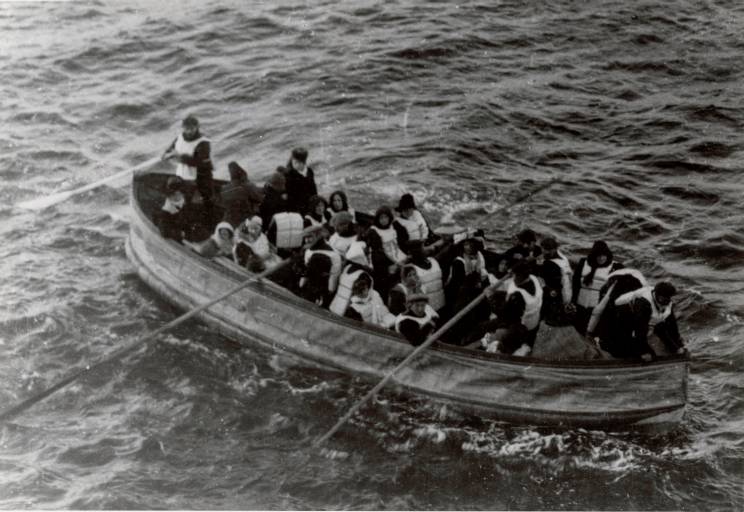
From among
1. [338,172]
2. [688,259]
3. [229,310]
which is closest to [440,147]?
[338,172]

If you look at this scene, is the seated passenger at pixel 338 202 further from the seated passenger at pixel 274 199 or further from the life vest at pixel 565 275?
the life vest at pixel 565 275

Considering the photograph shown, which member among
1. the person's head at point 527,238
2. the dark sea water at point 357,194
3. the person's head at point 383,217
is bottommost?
the dark sea water at point 357,194

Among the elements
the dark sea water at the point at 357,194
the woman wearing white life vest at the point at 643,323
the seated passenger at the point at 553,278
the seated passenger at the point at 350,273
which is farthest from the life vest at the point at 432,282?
the woman wearing white life vest at the point at 643,323

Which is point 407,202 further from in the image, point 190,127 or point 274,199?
point 190,127

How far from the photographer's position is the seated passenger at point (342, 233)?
12203 mm

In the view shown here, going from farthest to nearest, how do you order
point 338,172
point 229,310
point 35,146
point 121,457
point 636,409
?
point 35,146 → point 338,172 → point 229,310 → point 121,457 → point 636,409

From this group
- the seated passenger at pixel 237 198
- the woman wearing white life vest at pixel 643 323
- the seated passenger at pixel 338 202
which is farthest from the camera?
the seated passenger at pixel 237 198

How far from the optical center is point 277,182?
13484mm

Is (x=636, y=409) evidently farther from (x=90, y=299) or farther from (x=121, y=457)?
(x=90, y=299)

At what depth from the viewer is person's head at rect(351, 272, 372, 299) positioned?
11.5 meters

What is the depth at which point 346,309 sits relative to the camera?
1198 cm

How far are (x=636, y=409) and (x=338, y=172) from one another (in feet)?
34.7

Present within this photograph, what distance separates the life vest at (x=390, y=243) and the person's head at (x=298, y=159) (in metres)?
2.01

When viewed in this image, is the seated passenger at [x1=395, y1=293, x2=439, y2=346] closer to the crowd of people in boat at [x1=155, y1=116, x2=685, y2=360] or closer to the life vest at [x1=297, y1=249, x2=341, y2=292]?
the crowd of people in boat at [x1=155, y1=116, x2=685, y2=360]
